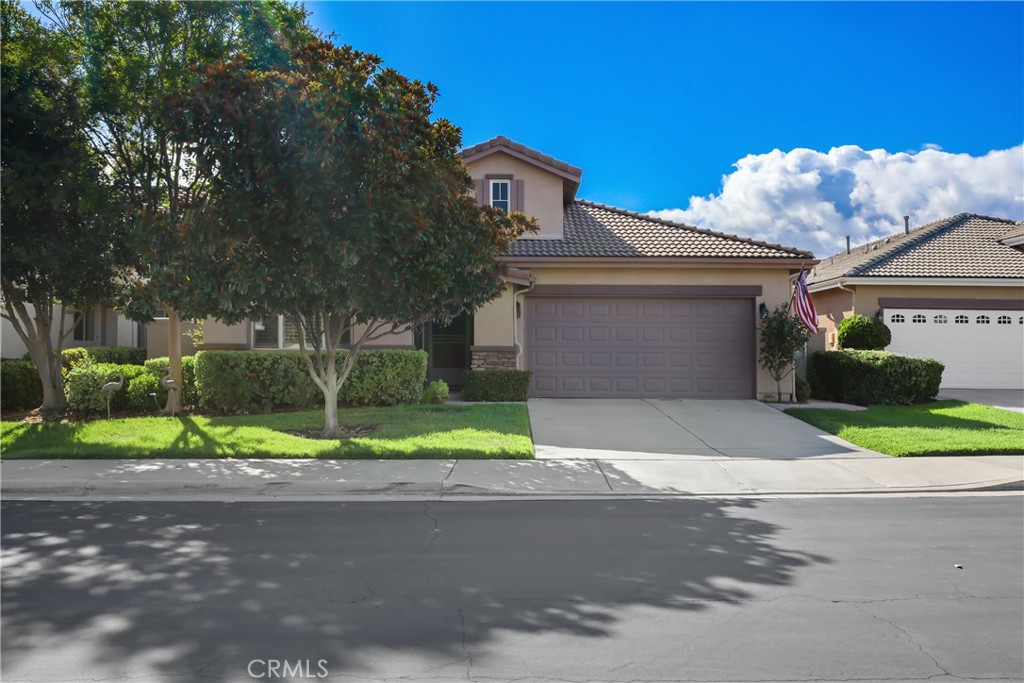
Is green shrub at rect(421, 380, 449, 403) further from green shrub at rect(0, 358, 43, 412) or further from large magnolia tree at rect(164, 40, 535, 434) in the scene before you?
green shrub at rect(0, 358, 43, 412)

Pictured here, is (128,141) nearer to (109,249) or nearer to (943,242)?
(109,249)

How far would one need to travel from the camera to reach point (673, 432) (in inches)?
488

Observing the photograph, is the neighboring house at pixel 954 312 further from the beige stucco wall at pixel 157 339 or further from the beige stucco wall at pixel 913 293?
the beige stucco wall at pixel 157 339

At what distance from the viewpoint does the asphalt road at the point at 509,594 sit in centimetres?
393

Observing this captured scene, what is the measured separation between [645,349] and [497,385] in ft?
12.5

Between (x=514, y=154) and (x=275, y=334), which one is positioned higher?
(x=514, y=154)

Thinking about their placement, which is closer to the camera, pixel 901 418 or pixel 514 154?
pixel 901 418

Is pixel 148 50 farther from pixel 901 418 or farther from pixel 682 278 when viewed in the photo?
pixel 901 418

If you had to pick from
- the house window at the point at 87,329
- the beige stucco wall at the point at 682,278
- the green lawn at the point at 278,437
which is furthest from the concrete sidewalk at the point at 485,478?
the house window at the point at 87,329

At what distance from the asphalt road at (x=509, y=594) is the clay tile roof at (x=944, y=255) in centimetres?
1369

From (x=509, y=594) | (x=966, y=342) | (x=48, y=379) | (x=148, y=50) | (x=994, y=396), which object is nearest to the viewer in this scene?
(x=509, y=594)

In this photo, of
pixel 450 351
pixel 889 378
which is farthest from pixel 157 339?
pixel 889 378

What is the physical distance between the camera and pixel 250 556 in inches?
226

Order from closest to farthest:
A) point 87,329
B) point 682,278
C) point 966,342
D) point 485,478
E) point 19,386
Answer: point 485,478 < point 19,386 < point 682,278 < point 966,342 < point 87,329
